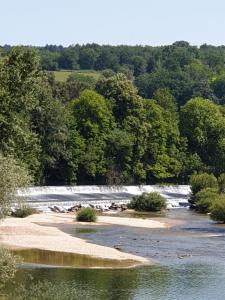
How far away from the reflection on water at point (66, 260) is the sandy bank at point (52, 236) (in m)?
1.26

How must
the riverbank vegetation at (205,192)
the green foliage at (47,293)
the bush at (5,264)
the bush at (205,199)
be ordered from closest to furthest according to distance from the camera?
the green foliage at (47,293) → the bush at (5,264) → the bush at (205,199) → the riverbank vegetation at (205,192)

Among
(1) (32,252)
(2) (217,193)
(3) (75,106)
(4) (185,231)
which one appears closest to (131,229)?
(4) (185,231)

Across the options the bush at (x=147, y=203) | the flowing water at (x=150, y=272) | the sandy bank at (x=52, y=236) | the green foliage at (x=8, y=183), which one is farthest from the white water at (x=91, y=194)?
the green foliage at (x=8, y=183)

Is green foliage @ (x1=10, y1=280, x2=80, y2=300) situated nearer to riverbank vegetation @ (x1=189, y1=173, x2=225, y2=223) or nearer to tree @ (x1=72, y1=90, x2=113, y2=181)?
riverbank vegetation @ (x1=189, y1=173, x2=225, y2=223)

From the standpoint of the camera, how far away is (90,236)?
7388cm

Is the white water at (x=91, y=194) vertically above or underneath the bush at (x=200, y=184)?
underneath

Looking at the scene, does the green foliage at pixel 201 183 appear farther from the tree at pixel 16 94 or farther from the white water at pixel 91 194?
the tree at pixel 16 94

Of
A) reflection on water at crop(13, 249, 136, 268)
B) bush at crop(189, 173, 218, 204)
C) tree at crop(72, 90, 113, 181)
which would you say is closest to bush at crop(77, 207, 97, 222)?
reflection on water at crop(13, 249, 136, 268)

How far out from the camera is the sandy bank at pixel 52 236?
63.1 meters

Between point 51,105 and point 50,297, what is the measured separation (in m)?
74.3

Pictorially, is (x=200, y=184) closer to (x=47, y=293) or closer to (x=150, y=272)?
(x=150, y=272)

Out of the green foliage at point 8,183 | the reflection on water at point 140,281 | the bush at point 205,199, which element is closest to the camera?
the green foliage at point 8,183

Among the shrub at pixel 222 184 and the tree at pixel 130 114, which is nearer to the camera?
the shrub at pixel 222 184

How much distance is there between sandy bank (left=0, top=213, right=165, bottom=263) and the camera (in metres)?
63.1
